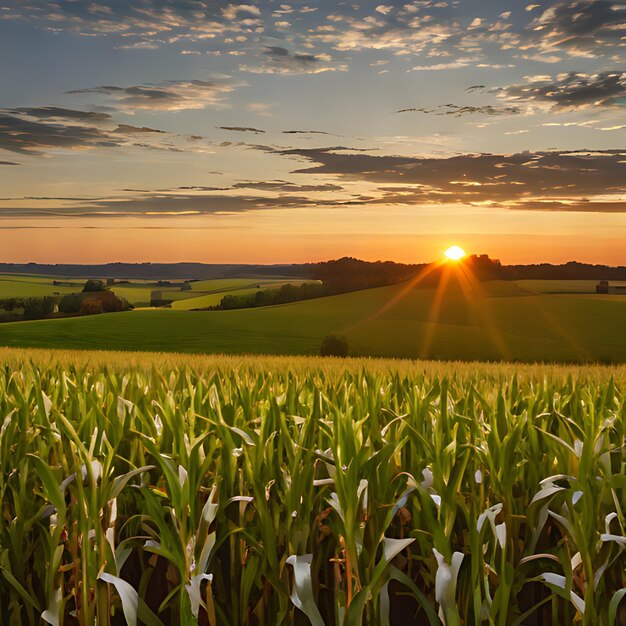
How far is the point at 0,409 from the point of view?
4395 mm

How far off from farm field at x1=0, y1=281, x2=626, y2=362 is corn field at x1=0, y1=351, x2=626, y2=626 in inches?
1440

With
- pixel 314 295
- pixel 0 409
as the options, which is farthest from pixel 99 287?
pixel 0 409

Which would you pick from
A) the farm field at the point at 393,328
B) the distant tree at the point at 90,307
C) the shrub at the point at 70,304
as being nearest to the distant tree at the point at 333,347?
the farm field at the point at 393,328

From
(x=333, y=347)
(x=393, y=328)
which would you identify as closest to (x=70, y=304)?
(x=393, y=328)

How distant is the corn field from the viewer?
2.96m

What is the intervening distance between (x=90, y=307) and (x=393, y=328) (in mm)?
27302

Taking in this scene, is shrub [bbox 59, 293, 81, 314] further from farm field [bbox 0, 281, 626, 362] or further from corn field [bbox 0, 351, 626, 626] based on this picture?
corn field [bbox 0, 351, 626, 626]

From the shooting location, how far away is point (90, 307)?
61219 millimetres

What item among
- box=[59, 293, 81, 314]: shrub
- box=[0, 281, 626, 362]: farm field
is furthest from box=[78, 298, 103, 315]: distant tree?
box=[0, 281, 626, 362]: farm field

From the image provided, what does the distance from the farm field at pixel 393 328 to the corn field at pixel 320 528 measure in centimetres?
3658

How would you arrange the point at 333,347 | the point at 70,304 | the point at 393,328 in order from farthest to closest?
the point at 70,304
the point at 393,328
the point at 333,347

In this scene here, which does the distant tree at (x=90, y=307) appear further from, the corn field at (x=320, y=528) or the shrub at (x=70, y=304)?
the corn field at (x=320, y=528)

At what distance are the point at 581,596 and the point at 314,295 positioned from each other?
58.4m

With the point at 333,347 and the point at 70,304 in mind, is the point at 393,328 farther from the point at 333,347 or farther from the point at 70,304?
the point at 70,304
